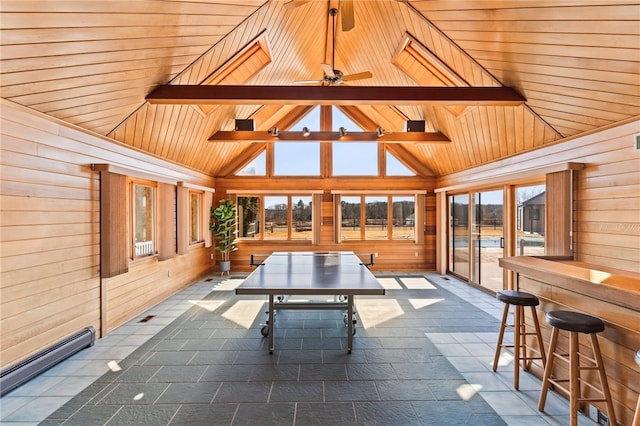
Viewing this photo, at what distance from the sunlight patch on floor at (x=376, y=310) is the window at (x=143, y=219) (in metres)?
3.47

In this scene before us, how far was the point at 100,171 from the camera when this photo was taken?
3490mm

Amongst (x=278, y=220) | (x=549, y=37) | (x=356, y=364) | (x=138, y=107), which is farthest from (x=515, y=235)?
(x=138, y=107)

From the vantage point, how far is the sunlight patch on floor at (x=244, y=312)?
13.3 feet

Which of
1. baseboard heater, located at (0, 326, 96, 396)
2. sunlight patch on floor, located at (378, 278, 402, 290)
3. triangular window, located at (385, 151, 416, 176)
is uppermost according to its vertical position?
triangular window, located at (385, 151, 416, 176)

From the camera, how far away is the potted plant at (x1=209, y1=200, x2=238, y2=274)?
700 cm

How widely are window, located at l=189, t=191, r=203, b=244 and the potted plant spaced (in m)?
0.30

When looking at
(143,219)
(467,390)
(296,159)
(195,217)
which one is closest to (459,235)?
(296,159)

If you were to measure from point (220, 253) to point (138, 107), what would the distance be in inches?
178

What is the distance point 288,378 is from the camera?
105 inches

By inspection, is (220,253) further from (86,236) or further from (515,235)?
(515,235)

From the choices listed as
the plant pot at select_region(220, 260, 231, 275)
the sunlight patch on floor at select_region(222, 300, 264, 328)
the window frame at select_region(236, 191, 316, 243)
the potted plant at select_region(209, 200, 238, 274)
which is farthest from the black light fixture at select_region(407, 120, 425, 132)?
the plant pot at select_region(220, 260, 231, 275)

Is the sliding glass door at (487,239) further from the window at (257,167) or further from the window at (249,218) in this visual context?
the window at (249,218)

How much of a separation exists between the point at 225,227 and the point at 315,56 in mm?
4193

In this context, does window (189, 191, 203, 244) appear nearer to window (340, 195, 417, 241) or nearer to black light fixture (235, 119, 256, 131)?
black light fixture (235, 119, 256, 131)
